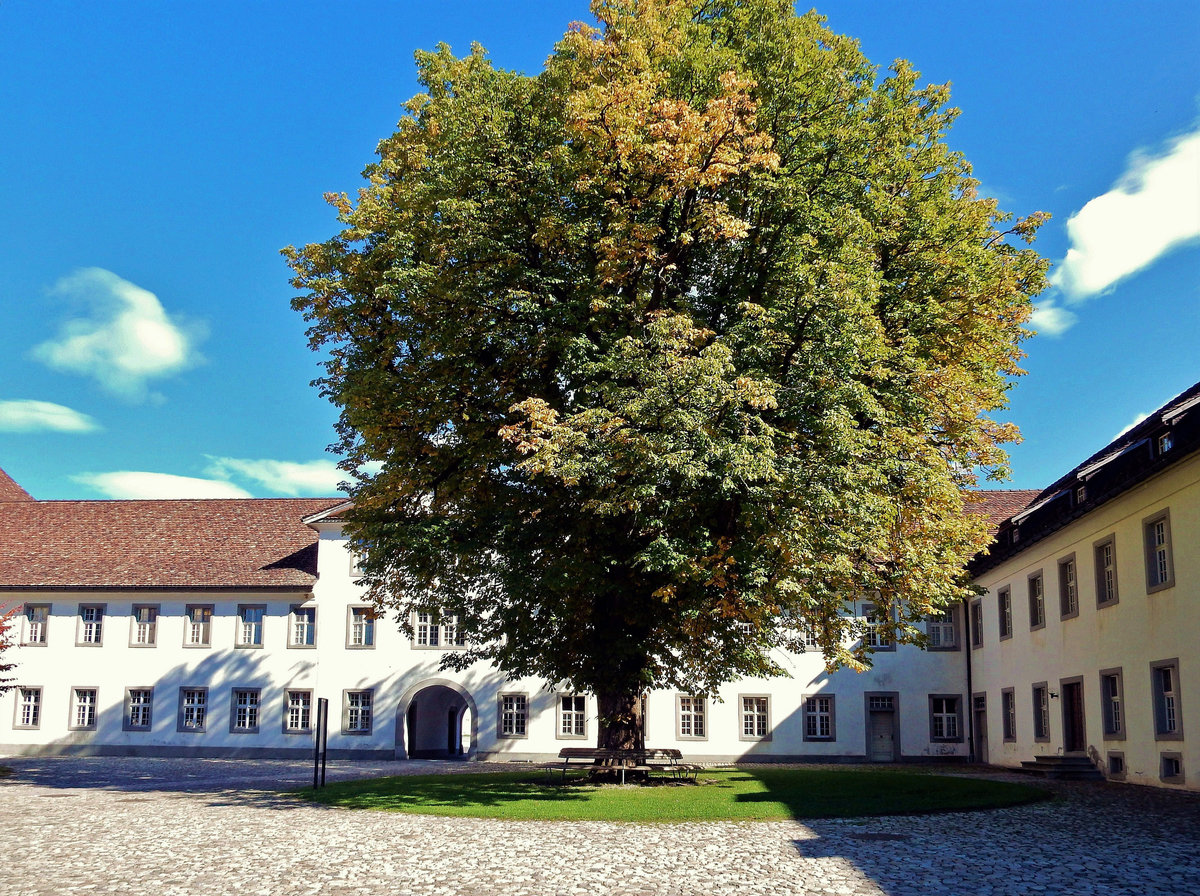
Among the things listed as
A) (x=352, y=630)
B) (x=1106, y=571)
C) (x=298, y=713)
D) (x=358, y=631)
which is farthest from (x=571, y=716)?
(x=1106, y=571)

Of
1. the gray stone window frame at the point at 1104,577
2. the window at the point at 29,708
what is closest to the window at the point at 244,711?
the window at the point at 29,708

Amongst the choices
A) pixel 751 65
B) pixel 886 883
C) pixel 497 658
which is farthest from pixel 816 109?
pixel 886 883

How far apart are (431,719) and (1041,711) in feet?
72.3

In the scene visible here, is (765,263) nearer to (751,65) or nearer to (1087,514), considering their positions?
(751,65)

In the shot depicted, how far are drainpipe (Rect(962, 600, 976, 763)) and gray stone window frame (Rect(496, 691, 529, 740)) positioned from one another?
552 inches

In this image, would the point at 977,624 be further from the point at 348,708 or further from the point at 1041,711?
the point at 348,708

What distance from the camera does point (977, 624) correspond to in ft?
113

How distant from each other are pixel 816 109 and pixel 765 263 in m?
2.82

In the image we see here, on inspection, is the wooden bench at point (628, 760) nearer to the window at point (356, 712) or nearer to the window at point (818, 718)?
the window at point (818, 718)

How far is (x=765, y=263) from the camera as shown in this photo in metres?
18.9

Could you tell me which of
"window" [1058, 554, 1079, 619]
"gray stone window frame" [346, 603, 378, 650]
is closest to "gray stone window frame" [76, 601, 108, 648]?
"gray stone window frame" [346, 603, 378, 650]

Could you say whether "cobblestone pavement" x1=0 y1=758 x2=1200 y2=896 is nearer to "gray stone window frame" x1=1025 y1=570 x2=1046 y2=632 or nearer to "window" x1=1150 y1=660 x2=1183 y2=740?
"window" x1=1150 y1=660 x2=1183 y2=740

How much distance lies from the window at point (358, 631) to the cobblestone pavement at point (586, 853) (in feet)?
62.2

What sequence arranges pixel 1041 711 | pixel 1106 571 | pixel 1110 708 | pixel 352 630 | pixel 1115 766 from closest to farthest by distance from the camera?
pixel 1115 766 < pixel 1110 708 < pixel 1106 571 < pixel 1041 711 < pixel 352 630
